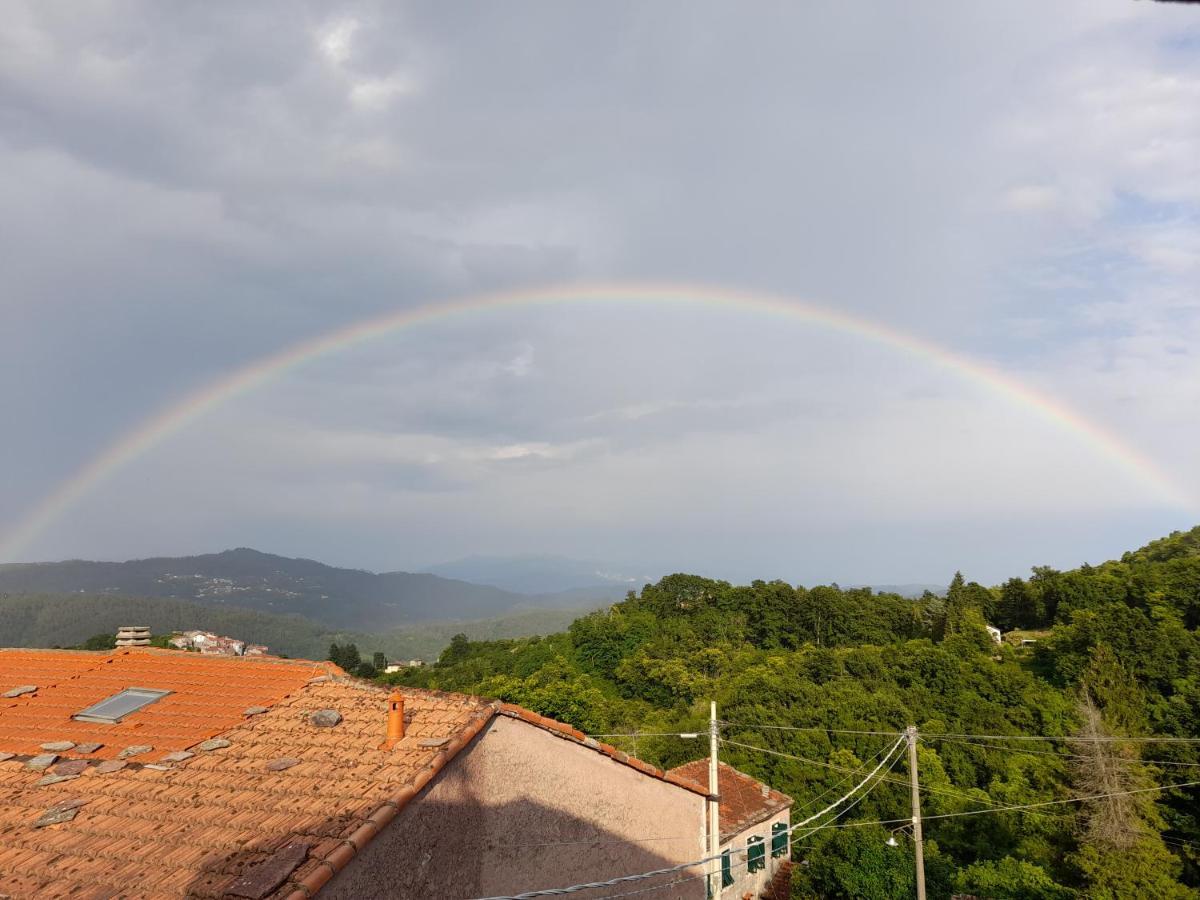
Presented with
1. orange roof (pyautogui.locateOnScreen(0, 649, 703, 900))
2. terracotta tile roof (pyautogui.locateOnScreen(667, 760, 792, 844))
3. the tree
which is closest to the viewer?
orange roof (pyautogui.locateOnScreen(0, 649, 703, 900))

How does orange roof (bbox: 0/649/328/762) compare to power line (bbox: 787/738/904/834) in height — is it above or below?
above

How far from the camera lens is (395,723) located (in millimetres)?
7551

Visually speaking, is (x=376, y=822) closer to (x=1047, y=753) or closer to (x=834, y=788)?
(x=834, y=788)

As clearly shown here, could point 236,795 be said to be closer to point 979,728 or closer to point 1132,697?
point 979,728

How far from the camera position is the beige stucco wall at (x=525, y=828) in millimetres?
6254

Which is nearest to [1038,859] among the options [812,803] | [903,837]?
[903,837]

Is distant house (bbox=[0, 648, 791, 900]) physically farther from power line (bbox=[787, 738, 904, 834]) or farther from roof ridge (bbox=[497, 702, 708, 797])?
power line (bbox=[787, 738, 904, 834])

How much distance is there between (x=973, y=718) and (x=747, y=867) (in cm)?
2733

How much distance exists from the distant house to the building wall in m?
16.3

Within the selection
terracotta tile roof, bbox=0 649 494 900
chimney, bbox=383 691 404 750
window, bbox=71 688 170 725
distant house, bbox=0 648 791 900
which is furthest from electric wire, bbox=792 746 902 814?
window, bbox=71 688 170 725

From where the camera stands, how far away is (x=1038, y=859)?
30.3 m

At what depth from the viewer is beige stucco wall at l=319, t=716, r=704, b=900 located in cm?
625

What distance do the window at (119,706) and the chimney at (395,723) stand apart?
4.13m

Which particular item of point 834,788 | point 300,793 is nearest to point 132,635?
point 300,793
